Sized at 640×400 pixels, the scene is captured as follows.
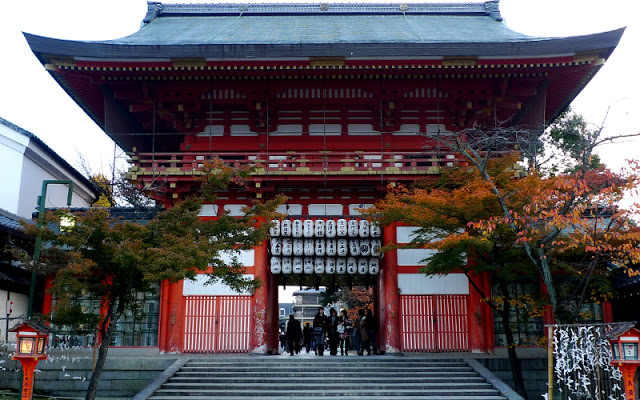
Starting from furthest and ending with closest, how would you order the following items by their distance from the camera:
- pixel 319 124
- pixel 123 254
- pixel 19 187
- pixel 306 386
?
1. pixel 19 187
2. pixel 319 124
3. pixel 306 386
4. pixel 123 254

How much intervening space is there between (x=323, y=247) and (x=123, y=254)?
741 cm

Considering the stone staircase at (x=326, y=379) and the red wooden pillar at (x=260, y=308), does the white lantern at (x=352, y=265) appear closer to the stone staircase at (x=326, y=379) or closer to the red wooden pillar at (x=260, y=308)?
the red wooden pillar at (x=260, y=308)

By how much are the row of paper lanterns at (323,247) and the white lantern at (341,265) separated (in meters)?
0.23

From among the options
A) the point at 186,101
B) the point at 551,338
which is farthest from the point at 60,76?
the point at 551,338

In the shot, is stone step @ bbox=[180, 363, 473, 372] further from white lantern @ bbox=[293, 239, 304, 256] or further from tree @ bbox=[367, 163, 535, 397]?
white lantern @ bbox=[293, 239, 304, 256]

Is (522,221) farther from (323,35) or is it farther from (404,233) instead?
(323,35)

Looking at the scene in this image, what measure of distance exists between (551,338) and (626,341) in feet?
4.31

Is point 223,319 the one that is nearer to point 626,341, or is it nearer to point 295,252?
point 295,252

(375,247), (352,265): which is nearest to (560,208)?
(375,247)

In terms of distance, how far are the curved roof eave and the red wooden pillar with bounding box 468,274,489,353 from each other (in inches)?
269

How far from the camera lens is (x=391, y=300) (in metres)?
16.9

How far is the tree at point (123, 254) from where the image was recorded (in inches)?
439

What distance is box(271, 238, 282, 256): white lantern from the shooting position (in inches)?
677

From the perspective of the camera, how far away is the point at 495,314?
16.7 m
